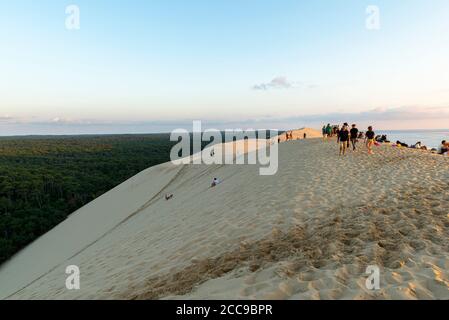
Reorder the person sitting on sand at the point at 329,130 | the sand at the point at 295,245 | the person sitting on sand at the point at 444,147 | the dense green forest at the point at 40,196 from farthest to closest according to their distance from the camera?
the dense green forest at the point at 40,196 < the person sitting on sand at the point at 329,130 < the person sitting on sand at the point at 444,147 < the sand at the point at 295,245

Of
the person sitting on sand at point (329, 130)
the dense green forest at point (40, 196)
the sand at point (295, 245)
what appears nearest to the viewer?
the sand at point (295, 245)

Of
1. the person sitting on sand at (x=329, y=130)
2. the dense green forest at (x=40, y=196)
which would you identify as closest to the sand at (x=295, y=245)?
the person sitting on sand at (x=329, y=130)

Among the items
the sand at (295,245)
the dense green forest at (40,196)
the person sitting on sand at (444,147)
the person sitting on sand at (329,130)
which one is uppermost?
the person sitting on sand at (329,130)

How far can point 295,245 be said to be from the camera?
588 centimetres

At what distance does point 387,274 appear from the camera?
4465mm

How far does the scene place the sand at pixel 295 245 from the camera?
4438 mm

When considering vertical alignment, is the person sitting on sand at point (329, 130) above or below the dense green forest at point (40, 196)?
above

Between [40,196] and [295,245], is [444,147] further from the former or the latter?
[40,196]

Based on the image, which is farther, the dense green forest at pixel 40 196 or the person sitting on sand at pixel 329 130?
the dense green forest at pixel 40 196

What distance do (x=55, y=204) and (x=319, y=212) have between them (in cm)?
4103

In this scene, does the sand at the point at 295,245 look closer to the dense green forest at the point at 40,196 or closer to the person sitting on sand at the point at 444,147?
the person sitting on sand at the point at 444,147

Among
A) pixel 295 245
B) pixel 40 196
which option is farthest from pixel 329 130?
pixel 40 196

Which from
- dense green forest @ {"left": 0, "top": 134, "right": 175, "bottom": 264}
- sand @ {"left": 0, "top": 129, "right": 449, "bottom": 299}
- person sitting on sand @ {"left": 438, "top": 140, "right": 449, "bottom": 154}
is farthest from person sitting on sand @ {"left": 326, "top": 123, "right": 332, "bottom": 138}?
dense green forest @ {"left": 0, "top": 134, "right": 175, "bottom": 264}
